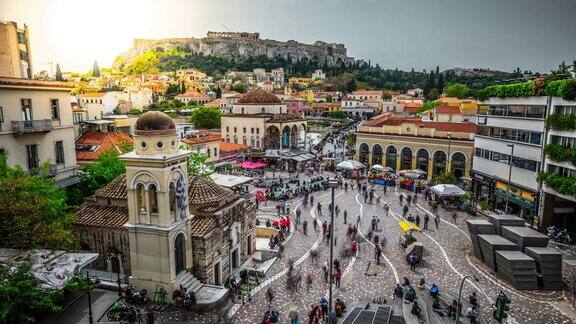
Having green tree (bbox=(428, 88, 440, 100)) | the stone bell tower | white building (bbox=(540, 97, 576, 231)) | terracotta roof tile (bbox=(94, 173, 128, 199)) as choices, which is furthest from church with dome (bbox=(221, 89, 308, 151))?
green tree (bbox=(428, 88, 440, 100))

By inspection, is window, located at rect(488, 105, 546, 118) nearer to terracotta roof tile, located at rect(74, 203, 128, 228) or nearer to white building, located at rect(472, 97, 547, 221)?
white building, located at rect(472, 97, 547, 221)

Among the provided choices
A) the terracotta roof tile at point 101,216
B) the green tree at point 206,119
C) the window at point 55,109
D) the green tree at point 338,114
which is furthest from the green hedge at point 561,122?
the green tree at point 338,114

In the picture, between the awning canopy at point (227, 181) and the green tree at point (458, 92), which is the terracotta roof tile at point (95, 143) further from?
the green tree at point (458, 92)

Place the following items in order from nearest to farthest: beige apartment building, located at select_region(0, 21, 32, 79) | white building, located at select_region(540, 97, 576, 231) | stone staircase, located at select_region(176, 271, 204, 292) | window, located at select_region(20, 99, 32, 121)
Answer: stone staircase, located at select_region(176, 271, 204, 292)
window, located at select_region(20, 99, 32, 121)
white building, located at select_region(540, 97, 576, 231)
beige apartment building, located at select_region(0, 21, 32, 79)

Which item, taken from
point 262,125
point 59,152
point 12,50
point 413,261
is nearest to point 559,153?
point 413,261

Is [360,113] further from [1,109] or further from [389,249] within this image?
[1,109]

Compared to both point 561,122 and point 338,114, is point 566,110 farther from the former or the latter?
point 338,114
